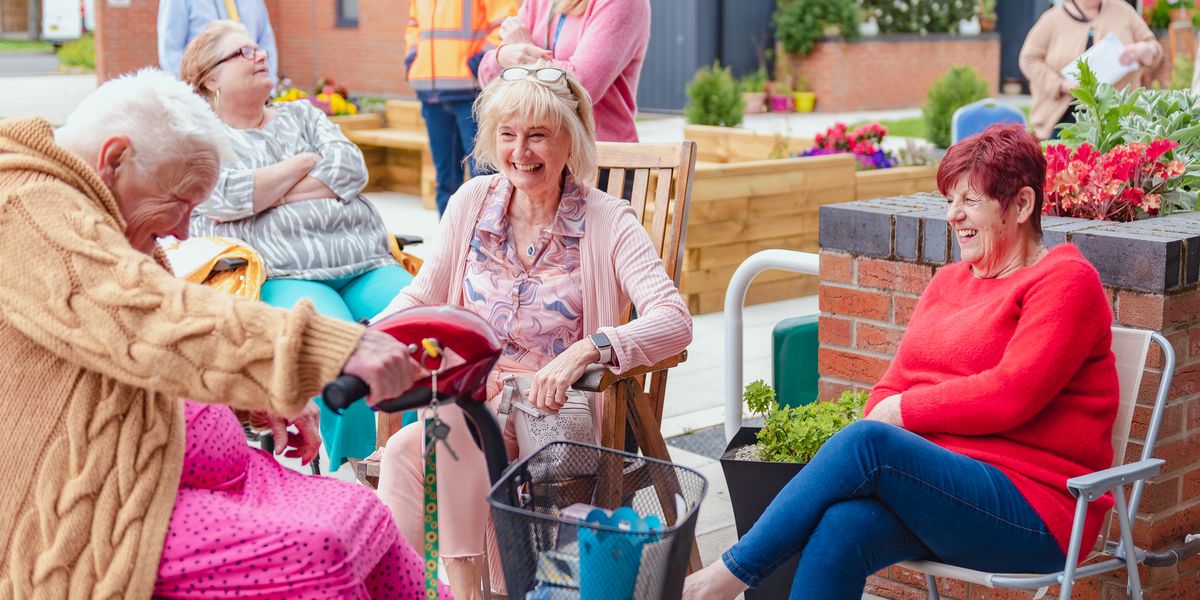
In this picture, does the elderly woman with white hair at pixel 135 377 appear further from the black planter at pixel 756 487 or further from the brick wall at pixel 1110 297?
the brick wall at pixel 1110 297

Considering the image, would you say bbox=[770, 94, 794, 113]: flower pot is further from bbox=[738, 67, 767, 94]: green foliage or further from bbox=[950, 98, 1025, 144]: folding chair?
bbox=[950, 98, 1025, 144]: folding chair

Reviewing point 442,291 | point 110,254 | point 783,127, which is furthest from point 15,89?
point 110,254

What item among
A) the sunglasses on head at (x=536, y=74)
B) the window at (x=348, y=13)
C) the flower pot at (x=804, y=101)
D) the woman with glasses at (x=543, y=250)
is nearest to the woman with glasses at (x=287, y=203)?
the woman with glasses at (x=543, y=250)

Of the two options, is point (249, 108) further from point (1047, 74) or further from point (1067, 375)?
point (1047, 74)

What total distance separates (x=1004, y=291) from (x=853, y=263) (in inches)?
31.8

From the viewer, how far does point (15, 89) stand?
2123 centimetres

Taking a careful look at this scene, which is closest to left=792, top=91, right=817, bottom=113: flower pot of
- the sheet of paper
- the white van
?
the sheet of paper

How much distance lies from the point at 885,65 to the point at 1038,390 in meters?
17.2

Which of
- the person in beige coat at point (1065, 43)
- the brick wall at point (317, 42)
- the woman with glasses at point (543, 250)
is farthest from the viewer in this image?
the brick wall at point (317, 42)

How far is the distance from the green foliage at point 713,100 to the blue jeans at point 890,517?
7.95m

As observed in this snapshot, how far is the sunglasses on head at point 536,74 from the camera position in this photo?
3.22m

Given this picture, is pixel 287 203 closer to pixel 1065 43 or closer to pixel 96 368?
pixel 96 368

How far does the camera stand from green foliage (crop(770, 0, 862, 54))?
59.7 ft

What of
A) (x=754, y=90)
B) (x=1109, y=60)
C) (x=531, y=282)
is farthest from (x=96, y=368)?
(x=754, y=90)
